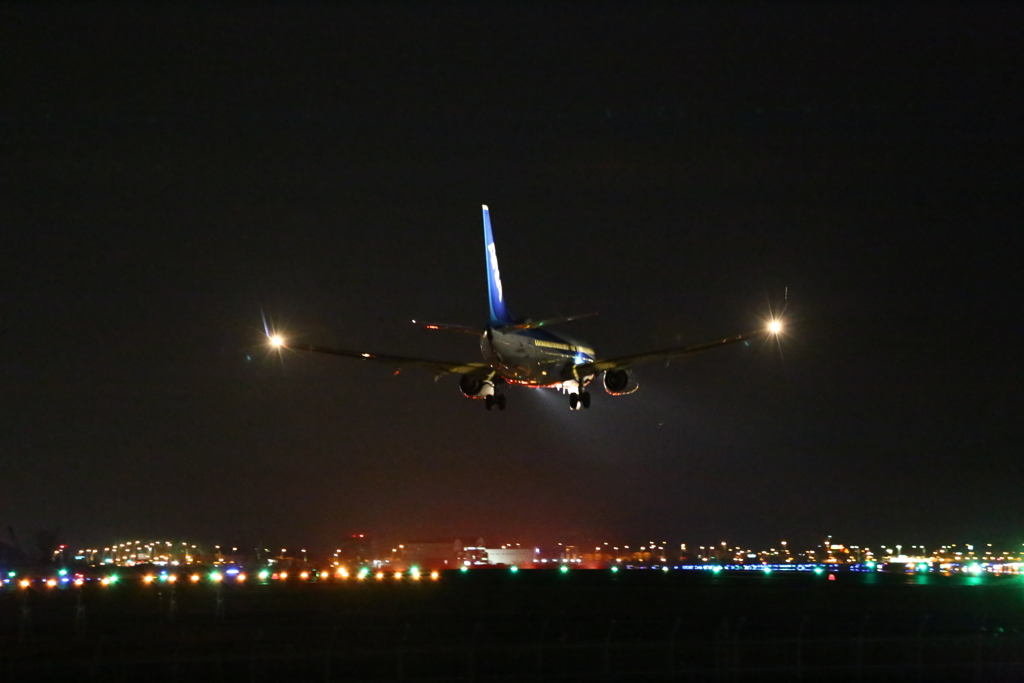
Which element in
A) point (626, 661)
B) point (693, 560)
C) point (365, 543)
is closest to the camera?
point (626, 661)

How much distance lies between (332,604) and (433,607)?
14.2ft

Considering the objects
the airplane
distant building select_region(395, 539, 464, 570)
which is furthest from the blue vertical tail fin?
distant building select_region(395, 539, 464, 570)

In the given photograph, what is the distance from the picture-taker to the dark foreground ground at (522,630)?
3262 centimetres

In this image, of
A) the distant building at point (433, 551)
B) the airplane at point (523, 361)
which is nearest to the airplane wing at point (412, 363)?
the airplane at point (523, 361)

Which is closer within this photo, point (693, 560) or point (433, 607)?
point (433, 607)

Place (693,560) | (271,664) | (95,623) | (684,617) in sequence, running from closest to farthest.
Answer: (271,664)
(95,623)
(684,617)
(693,560)

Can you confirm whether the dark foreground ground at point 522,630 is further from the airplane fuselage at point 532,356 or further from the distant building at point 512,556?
the distant building at point 512,556

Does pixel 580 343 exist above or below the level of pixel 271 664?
above

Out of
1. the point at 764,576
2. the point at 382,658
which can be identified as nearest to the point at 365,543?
the point at 764,576

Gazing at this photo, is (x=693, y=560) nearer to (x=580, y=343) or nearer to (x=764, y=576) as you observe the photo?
(x=764, y=576)

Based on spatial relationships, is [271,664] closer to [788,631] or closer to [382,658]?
[382,658]

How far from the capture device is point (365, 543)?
13425 cm

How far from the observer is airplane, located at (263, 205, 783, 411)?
56.8 m

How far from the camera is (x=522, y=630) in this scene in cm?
4159
